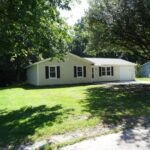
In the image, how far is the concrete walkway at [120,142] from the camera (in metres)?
6.75

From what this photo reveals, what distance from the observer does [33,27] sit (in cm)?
1136

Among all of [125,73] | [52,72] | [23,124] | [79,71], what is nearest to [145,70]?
[125,73]

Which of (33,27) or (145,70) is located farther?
(145,70)

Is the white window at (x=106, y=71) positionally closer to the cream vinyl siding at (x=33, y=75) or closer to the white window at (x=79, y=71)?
the white window at (x=79, y=71)

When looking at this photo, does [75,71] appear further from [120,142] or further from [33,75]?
[120,142]

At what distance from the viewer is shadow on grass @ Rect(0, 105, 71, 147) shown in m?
7.99

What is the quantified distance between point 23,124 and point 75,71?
21.2 metres

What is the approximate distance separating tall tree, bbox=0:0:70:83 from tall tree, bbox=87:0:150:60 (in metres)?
5.94

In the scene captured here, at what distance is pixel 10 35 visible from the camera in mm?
12508

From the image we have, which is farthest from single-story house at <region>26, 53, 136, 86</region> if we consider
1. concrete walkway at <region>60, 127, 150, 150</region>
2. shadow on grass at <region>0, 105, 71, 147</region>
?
concrete walkway at <region>60, 127, 150, 150</region>

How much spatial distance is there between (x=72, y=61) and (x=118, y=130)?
22486mm

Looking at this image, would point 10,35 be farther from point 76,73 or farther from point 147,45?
point 76,73

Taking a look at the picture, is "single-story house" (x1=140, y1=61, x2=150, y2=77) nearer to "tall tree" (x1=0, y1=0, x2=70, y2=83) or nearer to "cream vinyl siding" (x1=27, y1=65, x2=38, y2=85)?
"cream vinyl siding" (x1=27, y1=65, x2=38, y2=85)

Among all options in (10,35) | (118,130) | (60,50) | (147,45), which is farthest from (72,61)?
(118,130)
